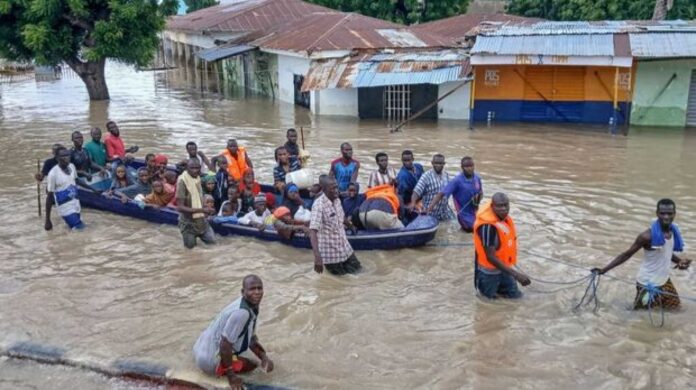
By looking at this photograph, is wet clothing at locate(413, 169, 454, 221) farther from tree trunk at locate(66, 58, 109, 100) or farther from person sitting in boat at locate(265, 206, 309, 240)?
tree trunk at locate(66, 58, 109, 100)

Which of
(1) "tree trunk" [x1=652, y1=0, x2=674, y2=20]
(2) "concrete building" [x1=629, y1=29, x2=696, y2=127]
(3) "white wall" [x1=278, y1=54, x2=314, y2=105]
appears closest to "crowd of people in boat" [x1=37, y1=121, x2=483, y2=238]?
(2) "concrete building" [x1=629, y1=29, x2=696, y2=127]

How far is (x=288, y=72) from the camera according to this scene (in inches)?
1008

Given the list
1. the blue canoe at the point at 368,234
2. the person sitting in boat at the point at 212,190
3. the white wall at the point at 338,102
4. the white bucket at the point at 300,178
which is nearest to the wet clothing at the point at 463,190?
the blue canoe at the point at 368,234

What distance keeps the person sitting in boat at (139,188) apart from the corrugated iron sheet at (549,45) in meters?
11.0

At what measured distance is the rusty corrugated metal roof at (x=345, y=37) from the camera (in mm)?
22750

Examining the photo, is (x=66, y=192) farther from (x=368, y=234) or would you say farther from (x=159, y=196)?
(x=368, y=234)

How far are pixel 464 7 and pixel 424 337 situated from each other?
105 feet

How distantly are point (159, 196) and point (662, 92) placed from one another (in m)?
15.3

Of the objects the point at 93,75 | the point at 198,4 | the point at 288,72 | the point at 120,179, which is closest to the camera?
the point at 120,179

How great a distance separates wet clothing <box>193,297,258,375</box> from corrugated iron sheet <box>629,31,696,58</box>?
1537cm

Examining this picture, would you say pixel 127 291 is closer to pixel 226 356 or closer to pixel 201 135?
pixel 226 356

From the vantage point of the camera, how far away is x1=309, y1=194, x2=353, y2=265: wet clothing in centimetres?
780

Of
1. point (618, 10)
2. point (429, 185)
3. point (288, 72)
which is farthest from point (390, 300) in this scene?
point (618, 10)

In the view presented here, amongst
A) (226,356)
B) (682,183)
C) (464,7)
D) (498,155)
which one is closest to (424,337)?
(226,356)
